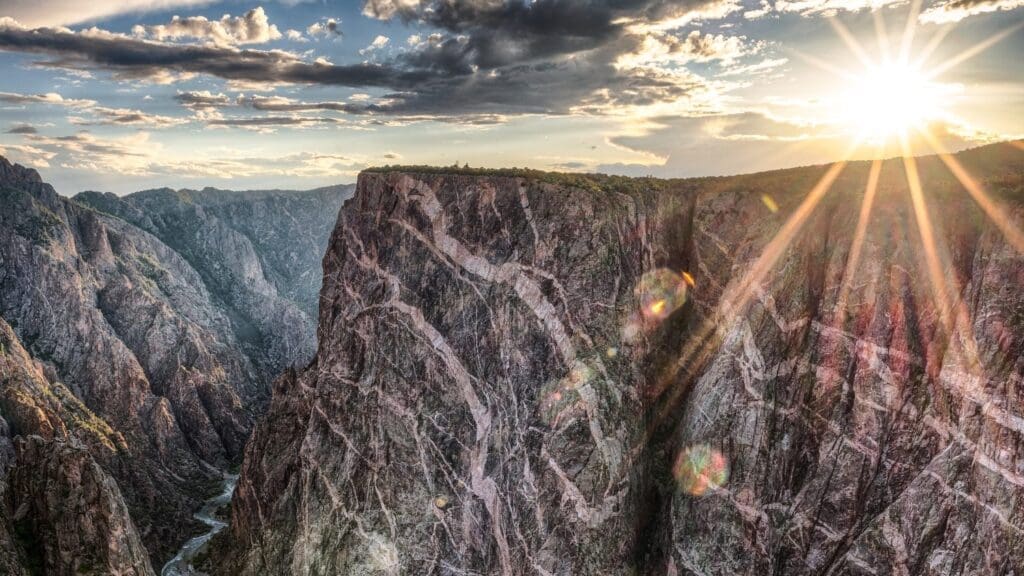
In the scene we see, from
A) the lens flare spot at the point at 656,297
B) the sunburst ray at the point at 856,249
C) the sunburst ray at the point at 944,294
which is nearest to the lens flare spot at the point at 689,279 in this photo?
the lens flare spot at the point at 656,297

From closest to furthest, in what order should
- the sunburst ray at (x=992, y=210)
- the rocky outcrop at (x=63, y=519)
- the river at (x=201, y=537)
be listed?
the sunburst ray at (x=992, y=210), the rocky outcrop at (x=63, y=519), the river at (x=201, y=537)

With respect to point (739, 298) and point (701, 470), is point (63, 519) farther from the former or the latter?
point (739, 298)

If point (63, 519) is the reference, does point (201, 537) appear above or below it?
below

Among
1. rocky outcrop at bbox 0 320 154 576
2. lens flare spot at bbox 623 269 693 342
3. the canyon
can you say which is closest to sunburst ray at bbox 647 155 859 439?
the canyon

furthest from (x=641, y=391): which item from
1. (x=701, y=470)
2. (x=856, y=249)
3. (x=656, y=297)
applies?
(x=856, y=249)

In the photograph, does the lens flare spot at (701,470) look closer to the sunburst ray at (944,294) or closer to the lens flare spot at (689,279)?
the lens flare spot at (689,279)

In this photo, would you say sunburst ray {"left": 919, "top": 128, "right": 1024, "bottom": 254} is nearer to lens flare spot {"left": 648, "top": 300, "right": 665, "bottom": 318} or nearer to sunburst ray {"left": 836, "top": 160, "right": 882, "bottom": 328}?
sunburst ray {"left": 836, "top": 160, "right": 882, "bottom": 328}
